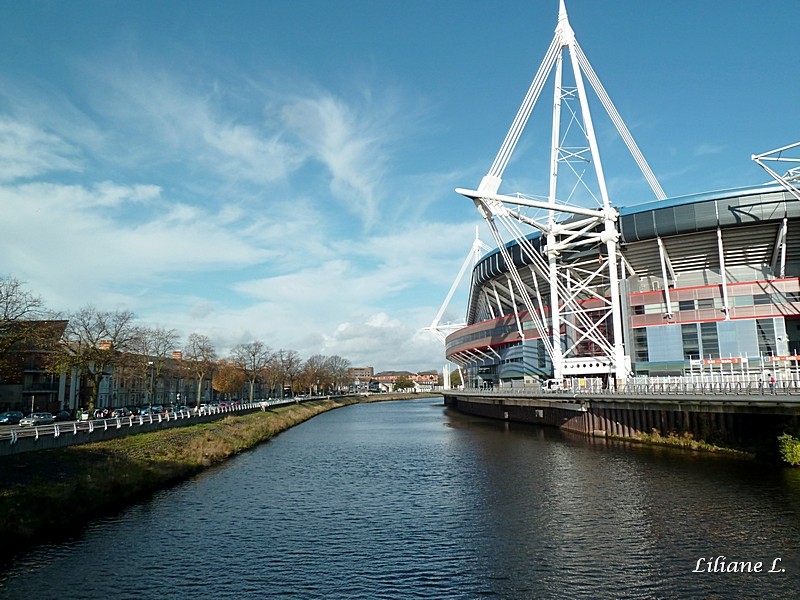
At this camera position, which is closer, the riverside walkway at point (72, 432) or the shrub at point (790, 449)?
the riverside walkway at point (72, 432)

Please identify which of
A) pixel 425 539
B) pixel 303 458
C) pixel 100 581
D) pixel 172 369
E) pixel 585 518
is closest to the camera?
pixel 100 581

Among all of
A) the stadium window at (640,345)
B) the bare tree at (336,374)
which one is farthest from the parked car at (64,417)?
the bare tree at (336,374)

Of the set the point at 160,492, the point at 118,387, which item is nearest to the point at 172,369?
the point at 118,387

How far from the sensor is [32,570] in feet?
49.9

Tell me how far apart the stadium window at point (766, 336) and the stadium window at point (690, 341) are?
5.01 metres

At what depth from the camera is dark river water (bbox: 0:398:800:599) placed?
1413cm

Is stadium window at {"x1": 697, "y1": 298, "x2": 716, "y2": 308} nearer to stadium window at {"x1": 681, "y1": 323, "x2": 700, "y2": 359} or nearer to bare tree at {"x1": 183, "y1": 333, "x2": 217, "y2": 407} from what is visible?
stadium window at {"x1": 681, "y1": 323, "x2": 700, "y2": 359}

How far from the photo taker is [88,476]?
76.6 feet

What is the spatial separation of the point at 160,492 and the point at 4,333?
52.8ft

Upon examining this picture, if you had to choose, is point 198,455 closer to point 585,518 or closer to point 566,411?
point 585,518

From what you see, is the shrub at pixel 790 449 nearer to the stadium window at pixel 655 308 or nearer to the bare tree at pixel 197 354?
the stadium window at pixel 655 308

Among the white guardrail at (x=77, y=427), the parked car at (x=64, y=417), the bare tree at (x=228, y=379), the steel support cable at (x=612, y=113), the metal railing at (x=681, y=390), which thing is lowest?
the parked car at (x=64, y=417)

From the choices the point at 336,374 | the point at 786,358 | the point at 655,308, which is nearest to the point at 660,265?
the point at 655,308

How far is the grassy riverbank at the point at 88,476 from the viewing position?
18.4 meters
